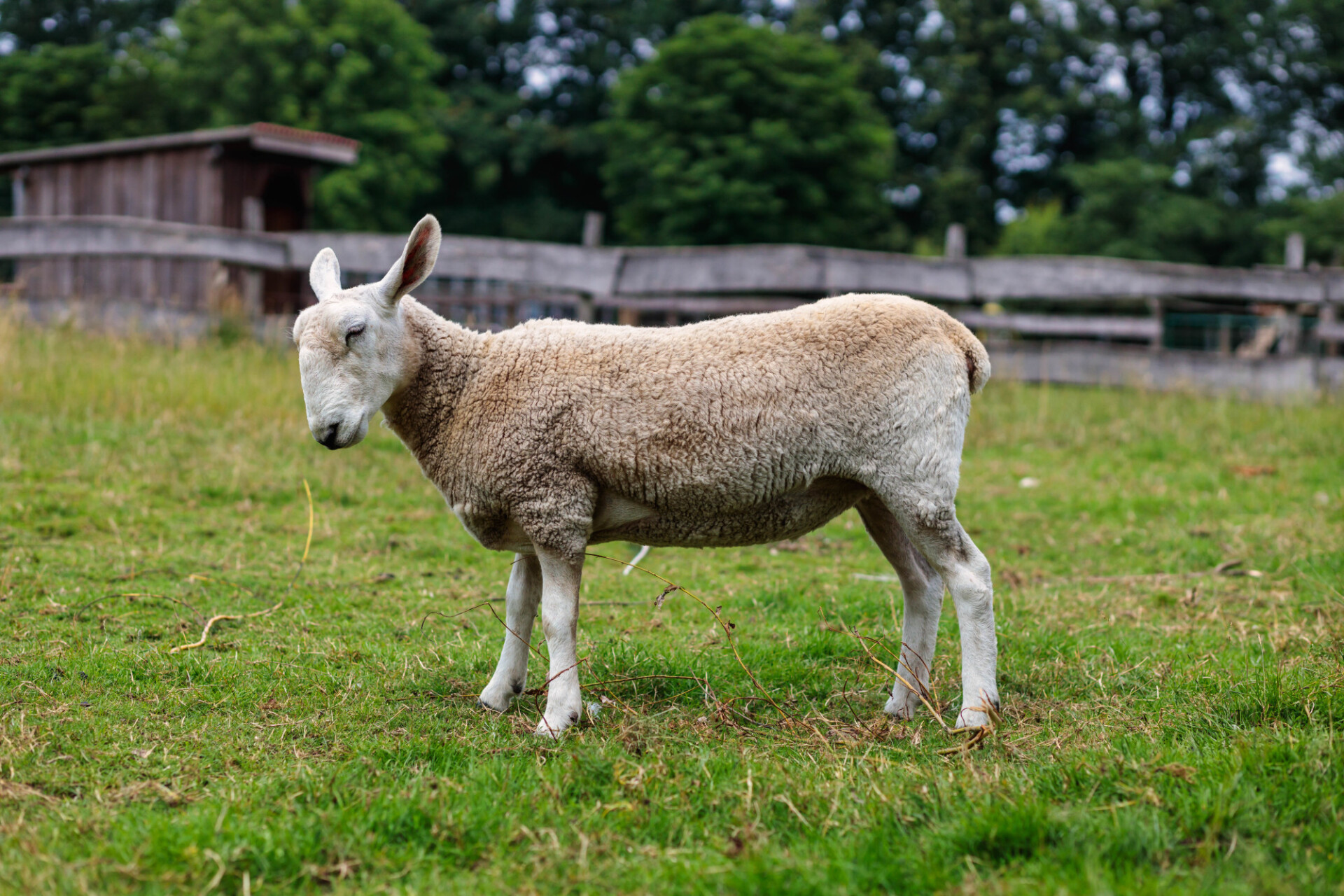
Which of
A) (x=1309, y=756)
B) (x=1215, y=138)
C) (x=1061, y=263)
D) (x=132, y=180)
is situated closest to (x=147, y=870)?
(x=1309, y=756)

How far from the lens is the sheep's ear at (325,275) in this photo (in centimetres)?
412

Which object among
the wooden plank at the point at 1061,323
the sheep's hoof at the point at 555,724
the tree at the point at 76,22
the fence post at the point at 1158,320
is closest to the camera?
the sheep's hoof at the point at 555,724

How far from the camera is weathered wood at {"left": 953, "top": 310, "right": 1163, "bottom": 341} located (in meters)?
13.0

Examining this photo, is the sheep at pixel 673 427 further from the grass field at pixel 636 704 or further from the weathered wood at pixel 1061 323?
the weathered wood at pixel 1061 323

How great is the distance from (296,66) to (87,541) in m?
30.5

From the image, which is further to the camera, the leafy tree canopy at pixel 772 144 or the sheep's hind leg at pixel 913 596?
the leafy tree canopy at pixel 772 144

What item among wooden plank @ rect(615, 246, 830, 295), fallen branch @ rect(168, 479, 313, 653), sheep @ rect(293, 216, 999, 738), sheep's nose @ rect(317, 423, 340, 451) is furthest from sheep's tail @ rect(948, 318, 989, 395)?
wooden plank @ rect(615, 246, 830, 295)

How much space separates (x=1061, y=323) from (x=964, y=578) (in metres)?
11.2

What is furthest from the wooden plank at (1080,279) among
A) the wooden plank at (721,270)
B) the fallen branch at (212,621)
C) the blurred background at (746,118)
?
the fallen branch at (212,621)

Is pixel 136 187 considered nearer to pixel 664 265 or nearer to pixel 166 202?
pixel 166 202

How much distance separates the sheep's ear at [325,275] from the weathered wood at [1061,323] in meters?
9.33

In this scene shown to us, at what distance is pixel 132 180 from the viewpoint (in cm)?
1862

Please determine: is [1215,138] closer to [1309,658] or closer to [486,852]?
[1309,658]

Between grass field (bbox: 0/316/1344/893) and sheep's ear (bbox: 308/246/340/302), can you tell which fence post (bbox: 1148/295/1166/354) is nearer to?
grass field (bbox: 0/316/1344/893)
